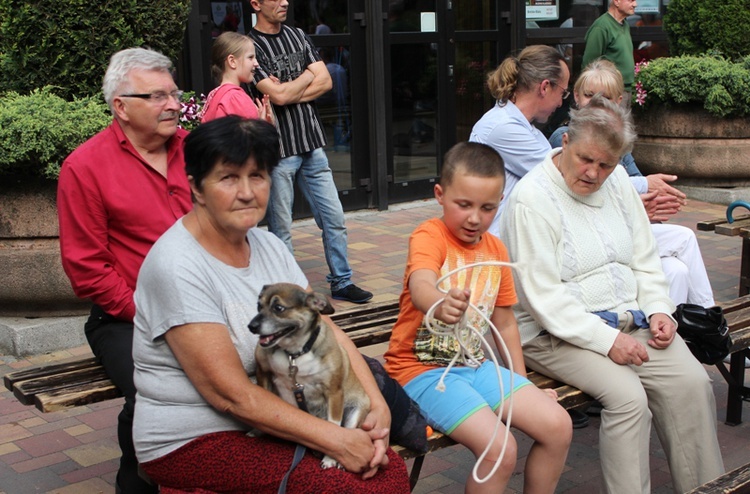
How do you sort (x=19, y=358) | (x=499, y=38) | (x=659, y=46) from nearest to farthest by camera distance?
(x=19, y=358) < (x=499, y=38) < (x=659, y=46)

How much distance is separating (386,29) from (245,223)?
6.19m

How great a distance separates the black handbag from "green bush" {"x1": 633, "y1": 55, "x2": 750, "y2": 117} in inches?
234

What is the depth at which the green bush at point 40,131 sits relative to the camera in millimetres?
4879

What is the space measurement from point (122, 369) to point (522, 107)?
7.55ft

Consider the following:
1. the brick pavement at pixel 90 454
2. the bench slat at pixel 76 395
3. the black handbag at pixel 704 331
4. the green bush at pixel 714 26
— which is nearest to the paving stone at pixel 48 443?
the brick pavement at pixel 90 454

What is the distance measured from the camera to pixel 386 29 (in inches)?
338

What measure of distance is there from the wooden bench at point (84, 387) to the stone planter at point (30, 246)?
5.82 feet

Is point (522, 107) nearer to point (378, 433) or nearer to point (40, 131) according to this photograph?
point (378, 433)

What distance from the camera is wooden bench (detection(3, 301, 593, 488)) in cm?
309

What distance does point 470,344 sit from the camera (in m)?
3.24

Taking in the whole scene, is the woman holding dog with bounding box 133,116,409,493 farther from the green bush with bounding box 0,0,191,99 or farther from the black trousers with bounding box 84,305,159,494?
the green bush with bounding box 0,0,191,99

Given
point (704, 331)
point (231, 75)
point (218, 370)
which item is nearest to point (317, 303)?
point (218, 370)

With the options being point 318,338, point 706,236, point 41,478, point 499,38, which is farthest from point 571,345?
point 499,38

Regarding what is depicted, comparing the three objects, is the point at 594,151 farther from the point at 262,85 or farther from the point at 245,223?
the point at 262,85
